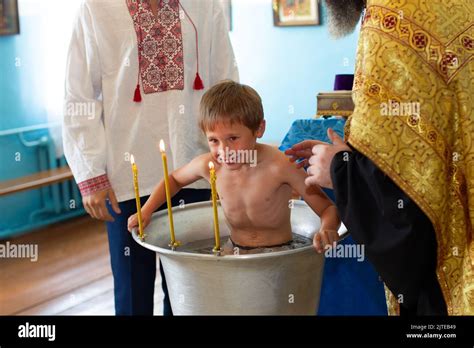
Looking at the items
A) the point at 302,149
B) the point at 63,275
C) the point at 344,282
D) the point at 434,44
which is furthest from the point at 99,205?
the point at 63,275

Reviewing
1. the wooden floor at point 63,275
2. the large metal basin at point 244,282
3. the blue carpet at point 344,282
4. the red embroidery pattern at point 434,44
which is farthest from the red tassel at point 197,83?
the wooden floor at point 63,275

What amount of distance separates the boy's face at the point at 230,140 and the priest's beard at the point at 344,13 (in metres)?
0.28

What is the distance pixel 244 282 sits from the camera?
58.4 inches

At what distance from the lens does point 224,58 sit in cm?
220

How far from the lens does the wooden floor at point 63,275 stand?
3.25 metres

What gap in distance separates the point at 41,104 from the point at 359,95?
3.29 metres

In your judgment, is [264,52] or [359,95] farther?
[264,52]

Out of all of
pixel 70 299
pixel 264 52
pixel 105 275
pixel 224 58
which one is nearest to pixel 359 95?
pixel 224 58

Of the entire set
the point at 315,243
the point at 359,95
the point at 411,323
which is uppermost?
the point at 359,95

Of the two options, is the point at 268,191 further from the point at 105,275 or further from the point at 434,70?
the point at 105,275

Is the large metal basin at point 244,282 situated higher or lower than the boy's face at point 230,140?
lower

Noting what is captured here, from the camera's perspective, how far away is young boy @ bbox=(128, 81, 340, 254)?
1809 mm

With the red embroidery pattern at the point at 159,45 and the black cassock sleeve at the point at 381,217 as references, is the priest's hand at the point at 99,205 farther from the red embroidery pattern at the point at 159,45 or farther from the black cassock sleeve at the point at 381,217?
the black cassock sleeve at the point at 381,217

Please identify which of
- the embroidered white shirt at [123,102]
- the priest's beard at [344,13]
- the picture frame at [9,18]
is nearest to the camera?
the priest's beard at [344,13]
